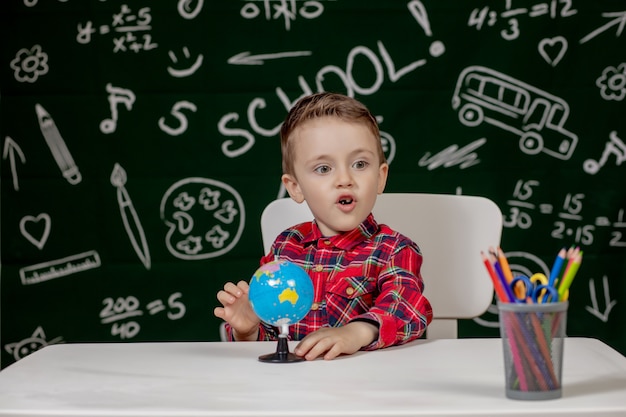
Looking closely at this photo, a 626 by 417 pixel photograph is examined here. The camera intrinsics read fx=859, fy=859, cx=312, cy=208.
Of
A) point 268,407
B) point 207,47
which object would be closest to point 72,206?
point 207,47

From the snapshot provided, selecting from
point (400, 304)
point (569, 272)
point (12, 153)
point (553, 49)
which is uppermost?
point (553, 49)

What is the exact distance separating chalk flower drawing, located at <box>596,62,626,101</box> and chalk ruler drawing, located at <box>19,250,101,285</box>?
5.33 ft

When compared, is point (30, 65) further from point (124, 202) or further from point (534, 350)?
point (534, 350)

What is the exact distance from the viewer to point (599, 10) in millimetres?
2609

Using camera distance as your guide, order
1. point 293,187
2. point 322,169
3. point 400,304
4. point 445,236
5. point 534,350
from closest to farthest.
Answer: point 534,350 < point 400,304 < point 322,169 < point 293,187 < point 445,236

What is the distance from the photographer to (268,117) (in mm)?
2623

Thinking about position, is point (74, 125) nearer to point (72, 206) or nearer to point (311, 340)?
point (72, 206)

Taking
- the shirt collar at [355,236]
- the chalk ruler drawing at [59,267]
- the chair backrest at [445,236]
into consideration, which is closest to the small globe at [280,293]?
the shirt collar at [355,236]

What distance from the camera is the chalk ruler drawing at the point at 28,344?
2645 mm

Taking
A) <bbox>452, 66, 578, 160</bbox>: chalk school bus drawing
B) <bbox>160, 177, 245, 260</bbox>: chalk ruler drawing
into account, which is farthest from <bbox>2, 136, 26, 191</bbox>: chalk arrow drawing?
<bbox>452, 66, 578, 160</bbox>: chalk school bus drawing

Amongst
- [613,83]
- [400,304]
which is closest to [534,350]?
[400,304]

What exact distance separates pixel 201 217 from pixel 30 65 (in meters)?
0.69

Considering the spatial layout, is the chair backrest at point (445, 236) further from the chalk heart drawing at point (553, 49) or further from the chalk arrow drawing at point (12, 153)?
the chalk arrow drawing at point (12, 153)

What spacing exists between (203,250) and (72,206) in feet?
1.38
